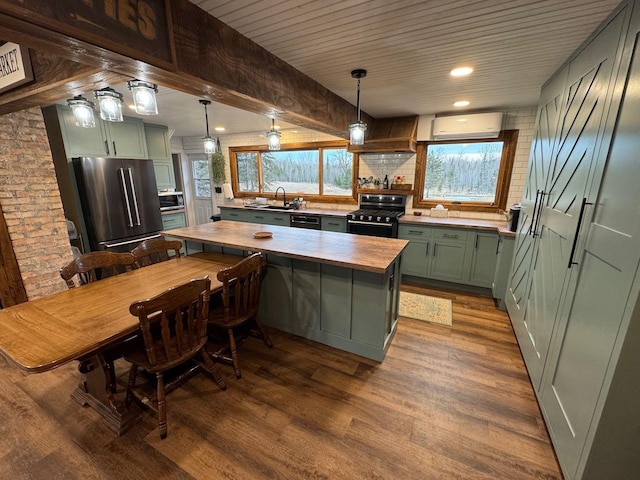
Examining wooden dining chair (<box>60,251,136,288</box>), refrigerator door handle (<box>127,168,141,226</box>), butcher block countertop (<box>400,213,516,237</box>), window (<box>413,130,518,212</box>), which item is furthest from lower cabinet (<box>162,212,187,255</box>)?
window (<box>413,130,518,212</box>)

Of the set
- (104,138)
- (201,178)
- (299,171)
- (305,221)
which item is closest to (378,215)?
(305,221)

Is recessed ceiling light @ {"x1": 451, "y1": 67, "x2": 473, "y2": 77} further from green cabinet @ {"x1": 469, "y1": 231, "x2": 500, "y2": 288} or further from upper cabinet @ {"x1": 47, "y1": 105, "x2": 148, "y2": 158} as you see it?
upper cabinet @ {"x1": 47, "y1": 105, "x2": 148, "y2": 158}

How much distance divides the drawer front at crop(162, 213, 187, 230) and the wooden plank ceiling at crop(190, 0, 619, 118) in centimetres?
380

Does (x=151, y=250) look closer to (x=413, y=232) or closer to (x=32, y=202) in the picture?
(x=32, y=202)

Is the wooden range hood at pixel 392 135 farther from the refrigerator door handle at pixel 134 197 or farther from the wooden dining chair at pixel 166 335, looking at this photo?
the refrigerator door handle at pixel 134 197

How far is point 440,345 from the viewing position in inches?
96.4

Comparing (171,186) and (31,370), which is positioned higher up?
(171,186)

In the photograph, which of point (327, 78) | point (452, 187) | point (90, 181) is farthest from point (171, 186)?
point (452, 187)

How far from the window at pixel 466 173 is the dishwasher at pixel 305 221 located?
1.60m

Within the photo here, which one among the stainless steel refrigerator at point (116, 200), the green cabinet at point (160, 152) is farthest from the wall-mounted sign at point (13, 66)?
the green cabinet at point (160, 152)

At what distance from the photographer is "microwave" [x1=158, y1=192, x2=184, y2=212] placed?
477 centimetres

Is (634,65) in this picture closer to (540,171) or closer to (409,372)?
(540,171)

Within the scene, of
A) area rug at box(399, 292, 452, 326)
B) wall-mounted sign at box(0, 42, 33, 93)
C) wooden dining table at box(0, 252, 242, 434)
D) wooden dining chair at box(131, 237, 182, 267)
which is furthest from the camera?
area rug at box(399, 292, 452, 326)

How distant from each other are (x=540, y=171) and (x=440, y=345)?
173cm
